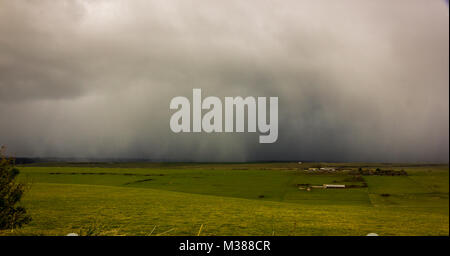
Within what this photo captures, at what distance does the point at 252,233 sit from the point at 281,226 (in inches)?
110

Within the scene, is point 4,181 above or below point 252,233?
above

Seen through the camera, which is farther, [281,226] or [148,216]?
[148,216]

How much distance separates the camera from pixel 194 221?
44.7 ft

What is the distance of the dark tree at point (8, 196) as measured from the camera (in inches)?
241

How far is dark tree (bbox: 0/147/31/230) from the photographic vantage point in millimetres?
6109

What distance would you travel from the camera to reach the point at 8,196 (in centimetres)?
623
